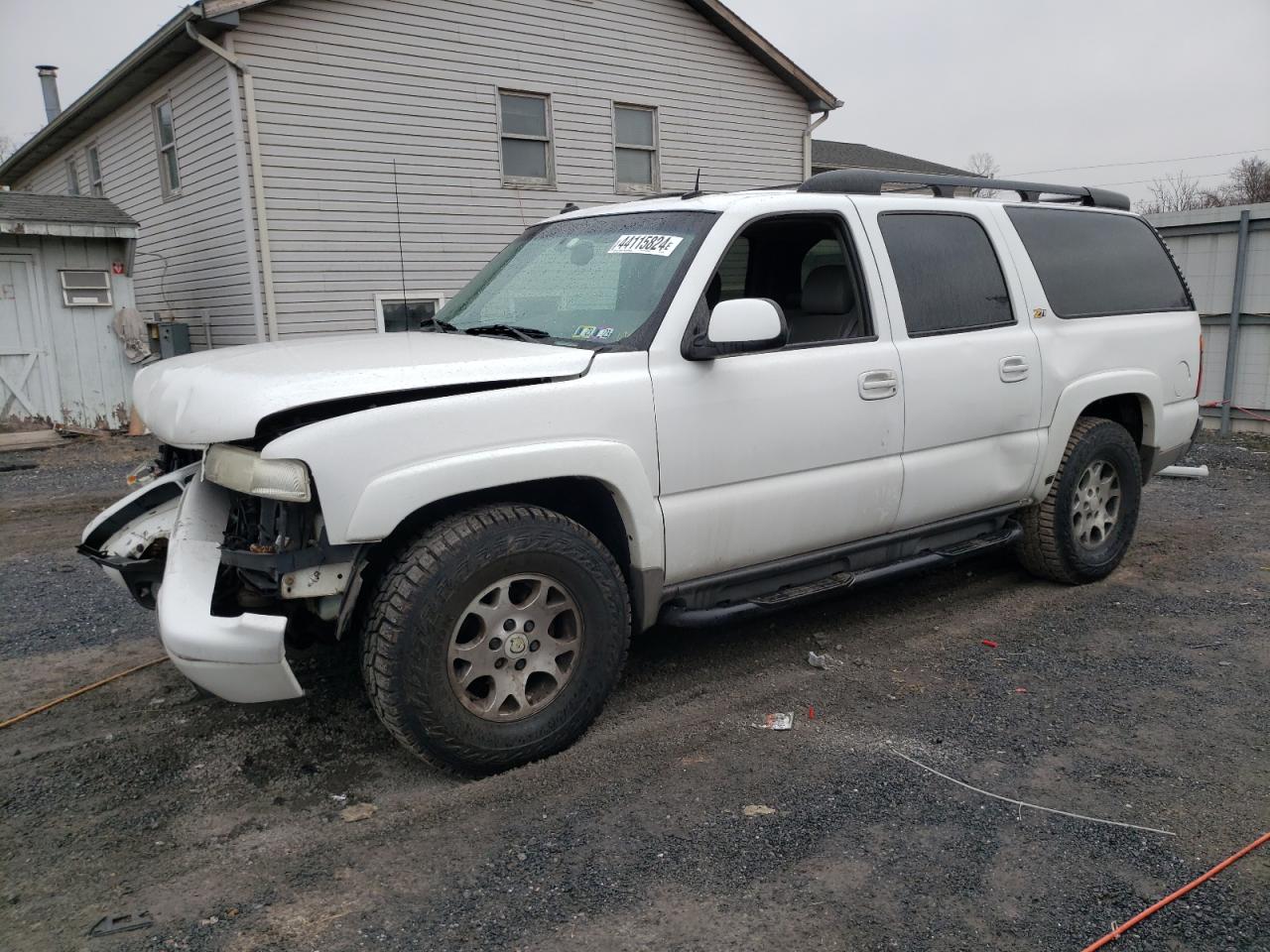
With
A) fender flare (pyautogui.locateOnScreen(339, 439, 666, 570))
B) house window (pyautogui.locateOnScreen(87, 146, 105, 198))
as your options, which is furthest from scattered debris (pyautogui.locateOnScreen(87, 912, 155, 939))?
house window (pyautogui.locateOnScreen(87, 146, 105, 198))

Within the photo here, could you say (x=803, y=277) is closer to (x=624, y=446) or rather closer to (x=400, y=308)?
(x=624, y=446)

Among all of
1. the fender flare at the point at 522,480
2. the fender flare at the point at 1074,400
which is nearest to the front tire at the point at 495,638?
the fender flare at the point at 522,480

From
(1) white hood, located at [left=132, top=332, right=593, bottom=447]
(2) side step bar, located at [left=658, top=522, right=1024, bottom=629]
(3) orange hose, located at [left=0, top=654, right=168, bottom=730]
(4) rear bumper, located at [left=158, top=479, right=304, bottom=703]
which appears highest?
(1) white hood, located at [left=132, top=332, right=593, bottom=447]

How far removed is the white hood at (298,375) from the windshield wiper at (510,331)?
0.25 ft

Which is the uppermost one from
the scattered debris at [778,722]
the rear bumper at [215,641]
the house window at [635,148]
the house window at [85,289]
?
the house window at [635,148]

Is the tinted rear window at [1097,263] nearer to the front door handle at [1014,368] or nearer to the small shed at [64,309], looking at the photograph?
the front door handle at [1014,368]

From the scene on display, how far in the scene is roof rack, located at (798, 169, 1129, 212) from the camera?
4180 mm

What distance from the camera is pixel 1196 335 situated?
18.2 ft

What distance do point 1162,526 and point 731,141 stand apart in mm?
10605

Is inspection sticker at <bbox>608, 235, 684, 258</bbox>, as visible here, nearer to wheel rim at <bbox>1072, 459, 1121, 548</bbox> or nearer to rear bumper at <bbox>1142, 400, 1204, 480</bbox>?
wheel rim at <bbox>1072, 459, 1121, 548</bbox>

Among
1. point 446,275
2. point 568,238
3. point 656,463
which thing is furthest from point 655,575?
point 446,275

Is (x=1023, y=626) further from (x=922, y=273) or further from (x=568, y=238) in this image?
(x=568, y=238)

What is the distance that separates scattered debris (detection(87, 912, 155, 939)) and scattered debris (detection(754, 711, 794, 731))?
213cm

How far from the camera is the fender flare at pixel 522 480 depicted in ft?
9.33
